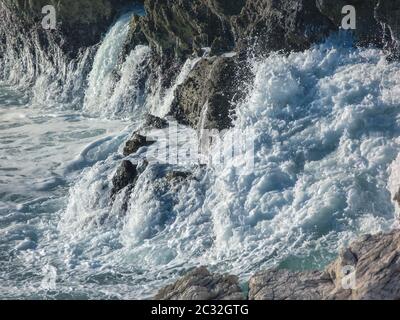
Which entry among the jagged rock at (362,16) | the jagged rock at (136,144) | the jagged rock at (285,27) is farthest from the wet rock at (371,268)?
the jagged rock at (136,144)

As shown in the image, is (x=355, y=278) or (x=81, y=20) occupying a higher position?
(x=81, y=20)

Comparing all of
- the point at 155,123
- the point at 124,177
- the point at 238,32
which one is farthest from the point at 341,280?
the point at 238,32

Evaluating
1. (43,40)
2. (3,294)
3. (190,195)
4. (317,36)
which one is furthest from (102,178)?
(43,40)

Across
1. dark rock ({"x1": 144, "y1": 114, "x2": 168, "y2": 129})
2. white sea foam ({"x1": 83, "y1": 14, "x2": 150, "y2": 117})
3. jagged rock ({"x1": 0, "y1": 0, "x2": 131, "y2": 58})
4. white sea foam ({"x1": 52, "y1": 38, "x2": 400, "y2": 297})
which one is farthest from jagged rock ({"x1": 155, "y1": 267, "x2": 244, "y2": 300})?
jagged rock ({"x1": 0, "y1": 0, "x2": 131, "y2": 58})

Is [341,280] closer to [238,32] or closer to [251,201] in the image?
[251,201]

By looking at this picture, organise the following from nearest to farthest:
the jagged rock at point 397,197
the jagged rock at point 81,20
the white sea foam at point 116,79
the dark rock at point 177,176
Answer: the jagged rock at point 397,197, the dark rock at point 177,176, the white sea foam at point 116,79, the jagged rock at point 81,20

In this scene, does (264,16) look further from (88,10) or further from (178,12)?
(88,10)

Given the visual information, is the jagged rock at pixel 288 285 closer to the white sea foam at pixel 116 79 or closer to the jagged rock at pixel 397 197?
the jagged rock at pixel 397 197
